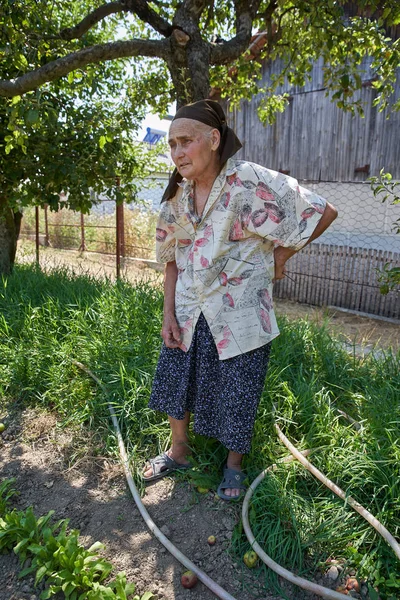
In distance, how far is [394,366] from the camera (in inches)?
137

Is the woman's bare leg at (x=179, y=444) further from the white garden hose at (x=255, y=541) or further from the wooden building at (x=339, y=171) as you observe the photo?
the wooden building at (x=339, y=171)

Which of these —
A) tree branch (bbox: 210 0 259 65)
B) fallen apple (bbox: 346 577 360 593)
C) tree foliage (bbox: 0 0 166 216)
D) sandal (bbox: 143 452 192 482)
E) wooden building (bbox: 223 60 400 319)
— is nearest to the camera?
fallen apple (bbox: 346 577 360 593)

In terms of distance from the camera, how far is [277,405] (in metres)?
3.00

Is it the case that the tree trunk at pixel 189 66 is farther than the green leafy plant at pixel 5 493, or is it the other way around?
the tree trunk at pixel 189 66

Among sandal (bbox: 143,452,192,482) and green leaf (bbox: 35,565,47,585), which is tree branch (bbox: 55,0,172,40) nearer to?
sandal (bbox: 143,452,192,482)

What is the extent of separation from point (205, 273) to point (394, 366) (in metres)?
1.89

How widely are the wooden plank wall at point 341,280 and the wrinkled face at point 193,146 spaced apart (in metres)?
6.04

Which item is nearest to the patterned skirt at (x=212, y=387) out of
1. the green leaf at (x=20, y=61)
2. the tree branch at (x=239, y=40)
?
the tree branch at (x=239, y=40)

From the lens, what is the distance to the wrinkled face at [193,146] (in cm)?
221

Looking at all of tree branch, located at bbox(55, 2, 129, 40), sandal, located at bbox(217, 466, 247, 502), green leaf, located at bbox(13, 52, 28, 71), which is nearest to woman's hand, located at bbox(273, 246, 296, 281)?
sandal, located at bbox(217, 466, 247, 502)

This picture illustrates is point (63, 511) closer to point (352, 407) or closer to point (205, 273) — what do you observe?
point (205, 273)

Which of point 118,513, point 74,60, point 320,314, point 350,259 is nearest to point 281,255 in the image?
point 118,513

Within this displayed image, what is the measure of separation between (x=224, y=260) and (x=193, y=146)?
0.53m

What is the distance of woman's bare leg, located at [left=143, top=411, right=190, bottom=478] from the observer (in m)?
2.69
